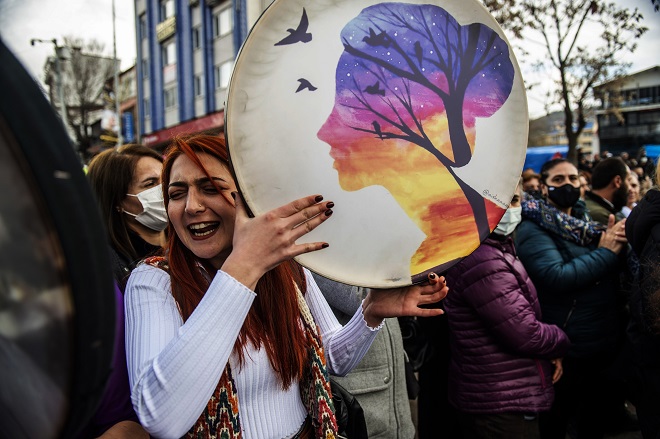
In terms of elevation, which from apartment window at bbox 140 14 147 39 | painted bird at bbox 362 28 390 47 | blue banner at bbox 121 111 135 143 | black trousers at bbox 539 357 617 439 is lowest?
black trousers at bbox 539 357 617 439

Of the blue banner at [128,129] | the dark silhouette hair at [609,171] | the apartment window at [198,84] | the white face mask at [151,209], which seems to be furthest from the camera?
the blue banner at [128,129]

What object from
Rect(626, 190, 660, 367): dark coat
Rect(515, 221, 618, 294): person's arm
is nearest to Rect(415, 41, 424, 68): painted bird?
Rect(626, 190, 660, 367): dark coat

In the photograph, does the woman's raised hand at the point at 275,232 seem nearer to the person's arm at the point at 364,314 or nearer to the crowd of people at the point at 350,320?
the crowd of people at the point at 350,320

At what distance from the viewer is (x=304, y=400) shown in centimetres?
141

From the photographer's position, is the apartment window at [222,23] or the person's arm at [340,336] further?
the apartment window at [222,23]

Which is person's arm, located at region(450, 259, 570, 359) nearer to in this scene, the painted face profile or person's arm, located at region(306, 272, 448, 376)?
person's arm, located at region(306, 272, 448, 376)

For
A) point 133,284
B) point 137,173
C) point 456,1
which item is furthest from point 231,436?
point 137,173

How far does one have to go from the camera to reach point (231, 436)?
1.17 m

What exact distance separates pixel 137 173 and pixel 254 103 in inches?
66.8

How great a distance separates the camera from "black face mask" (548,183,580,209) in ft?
10.6

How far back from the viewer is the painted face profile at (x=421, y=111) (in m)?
0.98

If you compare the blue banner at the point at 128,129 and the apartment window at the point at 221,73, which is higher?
the apartment window at the point at 221,73

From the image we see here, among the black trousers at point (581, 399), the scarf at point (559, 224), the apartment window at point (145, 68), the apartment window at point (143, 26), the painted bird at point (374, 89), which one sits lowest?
the black trousers at point (581, 399)

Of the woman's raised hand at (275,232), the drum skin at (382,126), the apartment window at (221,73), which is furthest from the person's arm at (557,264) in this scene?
the apartment window at (221,73)
